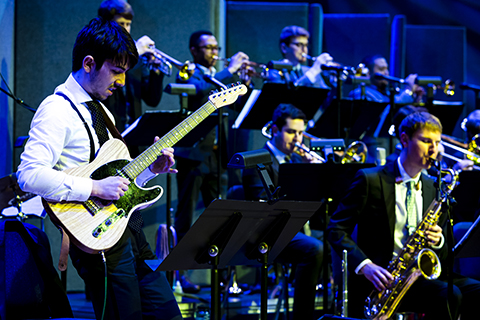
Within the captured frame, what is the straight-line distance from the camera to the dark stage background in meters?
5.38

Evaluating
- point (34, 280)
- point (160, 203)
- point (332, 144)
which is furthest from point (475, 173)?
point (34, 280)

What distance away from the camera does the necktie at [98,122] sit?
2.72m

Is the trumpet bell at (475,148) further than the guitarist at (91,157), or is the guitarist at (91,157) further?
the trumpet bell at (475,148)

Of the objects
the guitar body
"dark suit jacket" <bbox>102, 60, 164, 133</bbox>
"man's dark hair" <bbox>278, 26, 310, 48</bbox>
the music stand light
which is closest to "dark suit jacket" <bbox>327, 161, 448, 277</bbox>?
the music stand light

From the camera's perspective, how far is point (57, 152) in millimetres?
2566

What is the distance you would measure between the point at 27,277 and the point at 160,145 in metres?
0.92

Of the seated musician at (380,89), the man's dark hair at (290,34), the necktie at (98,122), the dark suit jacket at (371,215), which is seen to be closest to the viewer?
the necktie at (98,122)

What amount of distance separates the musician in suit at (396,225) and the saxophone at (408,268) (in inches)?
2.2

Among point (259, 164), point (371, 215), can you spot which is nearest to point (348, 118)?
point (371, 215)

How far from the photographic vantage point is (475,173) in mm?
4574

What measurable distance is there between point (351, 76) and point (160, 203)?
2533mm

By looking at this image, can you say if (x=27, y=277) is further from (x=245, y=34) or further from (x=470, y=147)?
(x=245, y=34)

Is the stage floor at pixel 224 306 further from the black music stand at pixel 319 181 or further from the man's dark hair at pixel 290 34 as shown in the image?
the man's dark hair at pixel 290 34

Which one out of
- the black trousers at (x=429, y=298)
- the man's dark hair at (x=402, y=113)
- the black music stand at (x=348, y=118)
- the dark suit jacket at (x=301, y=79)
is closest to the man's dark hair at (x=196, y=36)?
the dark suit jacket at (x=301, y=79)
